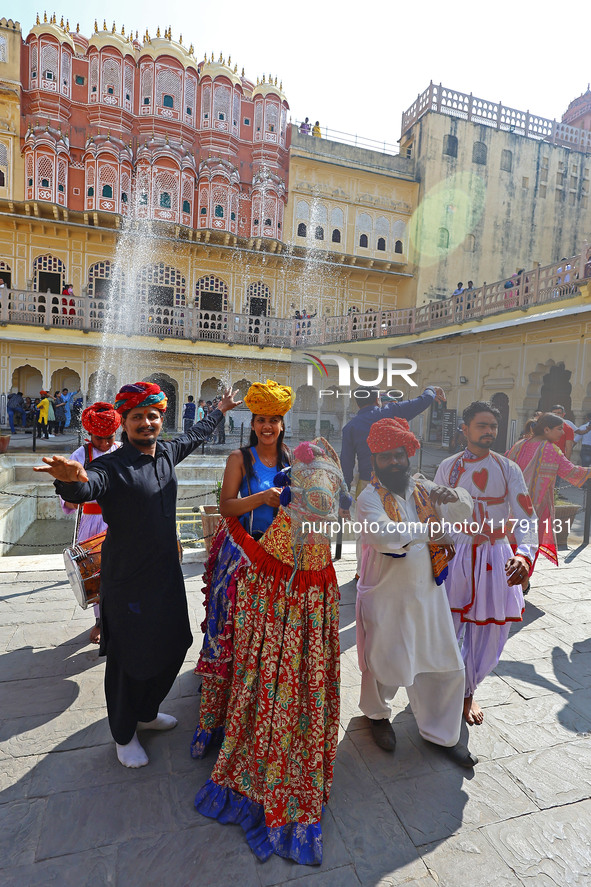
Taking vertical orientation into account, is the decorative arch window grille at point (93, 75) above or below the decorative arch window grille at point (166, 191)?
above

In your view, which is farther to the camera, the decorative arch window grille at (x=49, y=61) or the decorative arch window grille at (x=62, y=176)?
the decorative arch window grille at (x=62, y=176)

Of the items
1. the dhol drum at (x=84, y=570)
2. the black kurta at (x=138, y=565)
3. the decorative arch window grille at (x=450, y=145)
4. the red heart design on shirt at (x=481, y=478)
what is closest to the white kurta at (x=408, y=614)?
the red heart design on shirt at (x=481, y=478)

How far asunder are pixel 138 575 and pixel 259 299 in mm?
19946

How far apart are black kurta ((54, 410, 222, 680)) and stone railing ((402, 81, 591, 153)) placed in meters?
23.3

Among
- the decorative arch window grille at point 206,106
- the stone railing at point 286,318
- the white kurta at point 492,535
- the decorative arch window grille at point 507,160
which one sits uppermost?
the decorative arch window grille at point 206,106

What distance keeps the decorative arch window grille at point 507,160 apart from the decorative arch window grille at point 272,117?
32.0 feet

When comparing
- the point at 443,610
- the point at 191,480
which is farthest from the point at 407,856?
the point at 191,480

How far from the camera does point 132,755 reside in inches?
82.1

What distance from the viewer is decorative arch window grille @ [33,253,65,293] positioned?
1803 centimetres

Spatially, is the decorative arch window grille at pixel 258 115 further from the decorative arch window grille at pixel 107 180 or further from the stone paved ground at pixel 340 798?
the stone paved ground at pixel 340 798

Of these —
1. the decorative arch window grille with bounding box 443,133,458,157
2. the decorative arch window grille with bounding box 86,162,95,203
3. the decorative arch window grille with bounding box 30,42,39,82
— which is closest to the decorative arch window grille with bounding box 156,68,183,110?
the decorative arch window grille with bounding box 86,162,95,203

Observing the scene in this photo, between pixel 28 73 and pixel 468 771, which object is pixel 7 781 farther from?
pixel 28 73

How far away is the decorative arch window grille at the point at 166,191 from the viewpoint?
18422 mm

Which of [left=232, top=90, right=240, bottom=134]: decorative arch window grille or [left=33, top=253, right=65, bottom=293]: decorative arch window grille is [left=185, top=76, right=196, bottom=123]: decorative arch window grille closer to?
[left=232, top=90, right=240, bottom=134]: decorative arch window grille
